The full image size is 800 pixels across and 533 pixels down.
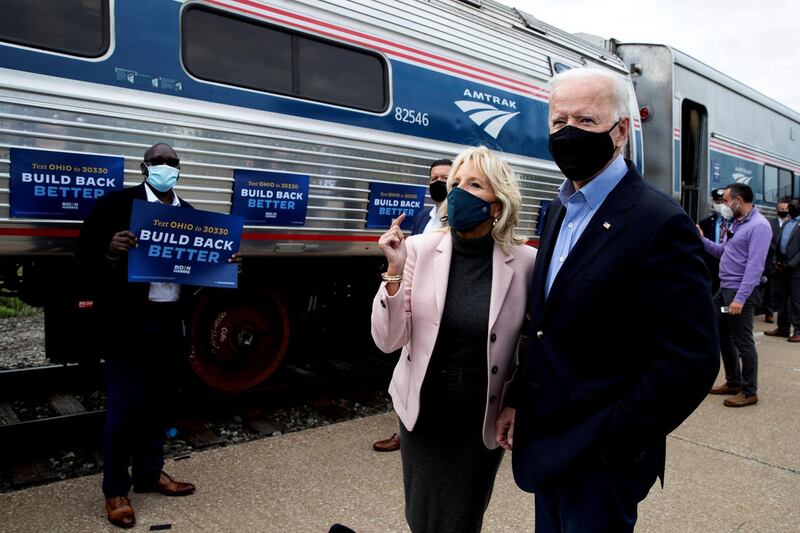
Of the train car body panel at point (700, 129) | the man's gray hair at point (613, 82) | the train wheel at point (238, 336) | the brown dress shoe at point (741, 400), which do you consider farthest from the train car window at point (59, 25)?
Answer: the train car body panel at point (700, 129)

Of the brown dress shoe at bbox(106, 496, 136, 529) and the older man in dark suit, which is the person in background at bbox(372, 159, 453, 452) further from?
the older man in dark suit

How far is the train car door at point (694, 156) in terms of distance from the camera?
9.92 meters

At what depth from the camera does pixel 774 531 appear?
3377 millimetres

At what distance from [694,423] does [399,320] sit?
3935mm

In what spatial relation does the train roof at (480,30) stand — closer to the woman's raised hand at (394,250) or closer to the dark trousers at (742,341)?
the dark trousers at (742,341)

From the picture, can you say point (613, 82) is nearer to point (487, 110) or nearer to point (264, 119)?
point (264, 119)

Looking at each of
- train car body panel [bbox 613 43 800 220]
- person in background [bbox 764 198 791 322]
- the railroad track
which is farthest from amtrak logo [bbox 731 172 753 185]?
the railroad track

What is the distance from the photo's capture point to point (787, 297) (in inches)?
370

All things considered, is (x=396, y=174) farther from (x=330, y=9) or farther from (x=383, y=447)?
(x=383, y=447)

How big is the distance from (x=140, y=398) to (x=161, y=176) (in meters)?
1.16

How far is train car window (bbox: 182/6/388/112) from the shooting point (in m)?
4.34

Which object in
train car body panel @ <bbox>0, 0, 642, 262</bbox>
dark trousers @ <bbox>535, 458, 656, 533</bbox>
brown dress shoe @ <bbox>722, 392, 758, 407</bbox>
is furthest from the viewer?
brown dress shoe @ <bbox>722, 392, 758, 407</bbox>

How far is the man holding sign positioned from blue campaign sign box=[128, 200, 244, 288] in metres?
0.07

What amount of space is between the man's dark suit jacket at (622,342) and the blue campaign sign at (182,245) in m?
2.20
